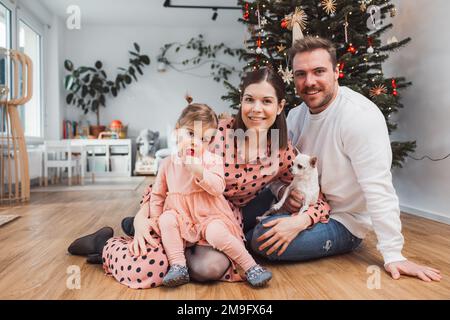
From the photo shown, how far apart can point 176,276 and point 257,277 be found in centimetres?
24

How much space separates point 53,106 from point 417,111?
5.20m

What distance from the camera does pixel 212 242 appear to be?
1.27 m

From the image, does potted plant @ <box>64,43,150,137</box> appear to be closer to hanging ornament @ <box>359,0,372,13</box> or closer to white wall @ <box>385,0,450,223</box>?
white wall @ <box>385,0,450,223</box>

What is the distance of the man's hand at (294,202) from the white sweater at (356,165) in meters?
0.09

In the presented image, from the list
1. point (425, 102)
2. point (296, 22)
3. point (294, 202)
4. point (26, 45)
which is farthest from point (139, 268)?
point (26, 45)

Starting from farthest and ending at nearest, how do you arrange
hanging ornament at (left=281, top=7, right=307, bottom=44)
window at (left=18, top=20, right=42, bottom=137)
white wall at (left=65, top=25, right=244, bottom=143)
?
white wall at (left=65, top=25, right=244, bottom=143) < window at (left=18, top=20, right=42, bottom=137) < hanging ornament at (left=281, top=7, right=307, bottom=44)

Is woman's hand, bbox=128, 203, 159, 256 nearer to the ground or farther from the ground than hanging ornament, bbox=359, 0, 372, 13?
nearer to the ground

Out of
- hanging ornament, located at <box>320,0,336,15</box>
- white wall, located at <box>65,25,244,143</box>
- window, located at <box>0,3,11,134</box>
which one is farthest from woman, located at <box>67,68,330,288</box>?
white wall, located at <box>65,25,244,143</box>

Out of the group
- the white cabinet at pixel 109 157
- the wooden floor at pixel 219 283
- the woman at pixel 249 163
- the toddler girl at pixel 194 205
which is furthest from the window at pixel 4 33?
the toddler girl at pixel 194 205

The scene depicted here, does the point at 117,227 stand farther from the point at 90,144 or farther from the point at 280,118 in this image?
the point at 90,144

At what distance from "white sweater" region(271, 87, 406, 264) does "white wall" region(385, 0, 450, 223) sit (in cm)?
126

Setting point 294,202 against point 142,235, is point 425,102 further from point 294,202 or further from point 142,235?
point 142,235

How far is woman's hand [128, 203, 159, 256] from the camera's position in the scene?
1.29 meters

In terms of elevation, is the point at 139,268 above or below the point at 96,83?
below
